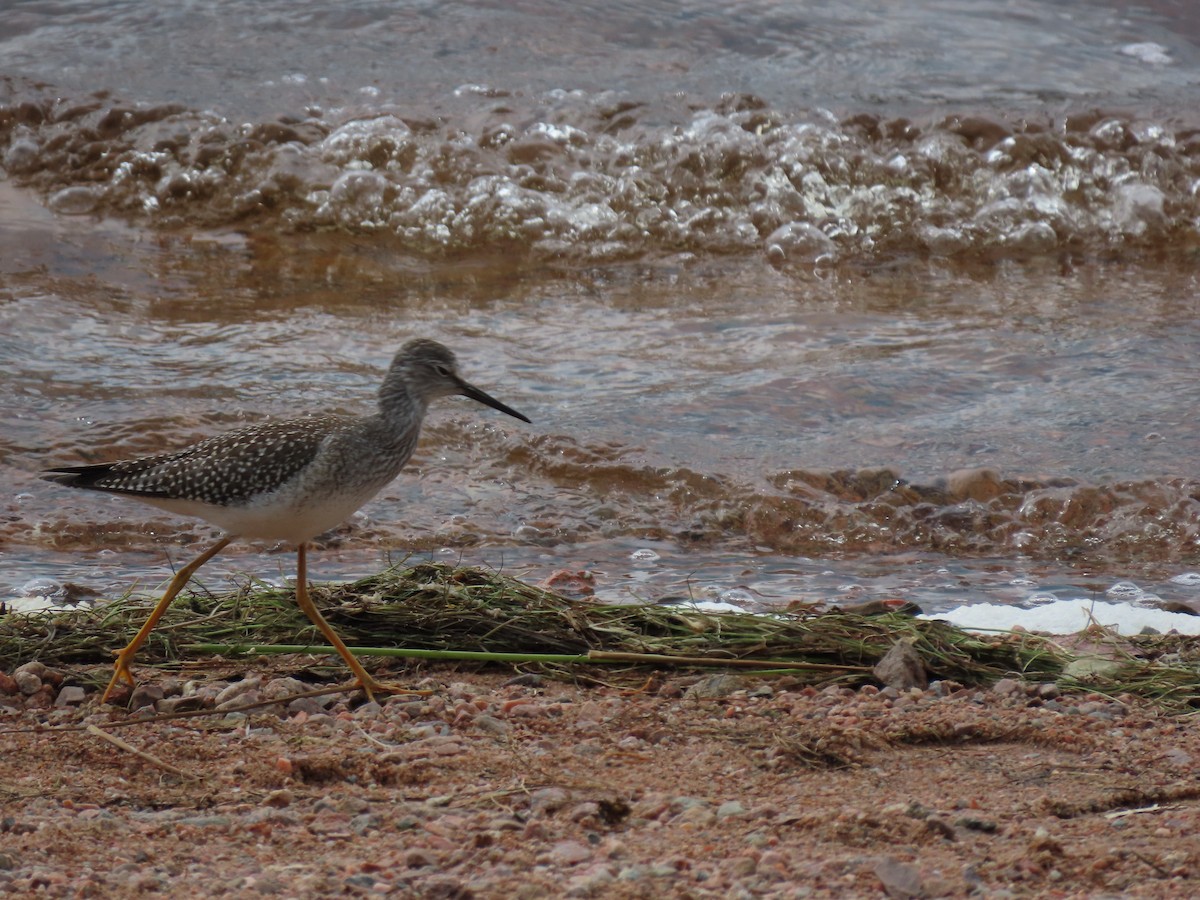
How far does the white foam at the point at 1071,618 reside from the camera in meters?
5.68

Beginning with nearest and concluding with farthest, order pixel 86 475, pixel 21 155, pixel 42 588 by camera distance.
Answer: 1. pixel 86 475
2. pixel 42 588
3. pixel 21 155

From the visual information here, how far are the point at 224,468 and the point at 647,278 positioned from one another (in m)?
6.40

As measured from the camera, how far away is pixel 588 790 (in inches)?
147

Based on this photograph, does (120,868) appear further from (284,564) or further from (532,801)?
(284,564)

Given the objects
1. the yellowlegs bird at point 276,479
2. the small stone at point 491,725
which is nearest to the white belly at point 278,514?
the yellowlegs bird at point 276,479

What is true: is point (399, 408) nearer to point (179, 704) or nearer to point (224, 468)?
point (224, 468)

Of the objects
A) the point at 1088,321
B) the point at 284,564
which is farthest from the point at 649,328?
the point at 284,564

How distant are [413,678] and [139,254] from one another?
6.98 m

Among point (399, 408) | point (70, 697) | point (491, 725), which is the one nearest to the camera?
point (491, 725)

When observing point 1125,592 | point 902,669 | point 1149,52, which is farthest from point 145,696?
point 1149,52

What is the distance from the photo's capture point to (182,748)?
4125mm

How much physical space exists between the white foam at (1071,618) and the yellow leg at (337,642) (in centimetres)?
220

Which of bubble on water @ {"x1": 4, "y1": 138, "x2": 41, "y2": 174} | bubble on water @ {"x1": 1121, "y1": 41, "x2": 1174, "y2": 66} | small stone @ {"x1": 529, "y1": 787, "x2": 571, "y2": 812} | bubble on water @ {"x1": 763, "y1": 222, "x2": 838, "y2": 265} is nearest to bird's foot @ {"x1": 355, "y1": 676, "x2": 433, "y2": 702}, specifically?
small stone @ {"x1": 529, "y1": 787, "x2": 571, "y2": 812}

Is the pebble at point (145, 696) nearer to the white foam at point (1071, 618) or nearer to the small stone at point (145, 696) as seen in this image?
the small stone at point (145, 696)
